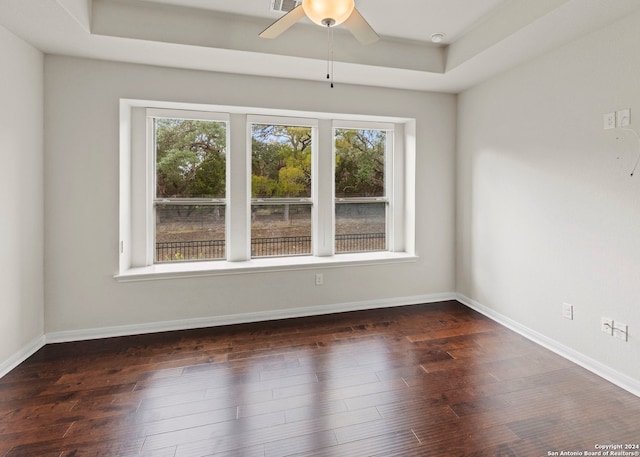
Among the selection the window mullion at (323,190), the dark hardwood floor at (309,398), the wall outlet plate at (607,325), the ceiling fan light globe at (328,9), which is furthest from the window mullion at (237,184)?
the wall outlet plate at (607,325)

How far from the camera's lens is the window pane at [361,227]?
4.01m

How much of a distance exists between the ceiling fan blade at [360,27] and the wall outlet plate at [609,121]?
1.79 metres

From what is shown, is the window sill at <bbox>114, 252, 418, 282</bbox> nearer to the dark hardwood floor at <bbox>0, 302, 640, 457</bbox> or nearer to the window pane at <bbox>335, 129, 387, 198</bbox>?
the dark hardwood floor at <bbox>0, 302, 640, 457</bbox>

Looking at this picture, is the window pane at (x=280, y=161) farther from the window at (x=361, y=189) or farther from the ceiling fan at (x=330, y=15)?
the ceiling fan at (x=330, y=15)

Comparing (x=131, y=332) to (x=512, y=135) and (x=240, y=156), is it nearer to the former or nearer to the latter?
(x=240, y=156)

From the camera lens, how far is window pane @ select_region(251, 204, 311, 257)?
12.3ft

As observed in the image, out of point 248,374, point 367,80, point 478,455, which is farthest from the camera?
point 367,80

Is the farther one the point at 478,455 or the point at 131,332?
the point at 131,332

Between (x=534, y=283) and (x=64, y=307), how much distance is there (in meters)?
4.29

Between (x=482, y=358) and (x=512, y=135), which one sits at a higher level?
(x=512, y=135)

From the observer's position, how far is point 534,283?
9.93 feet

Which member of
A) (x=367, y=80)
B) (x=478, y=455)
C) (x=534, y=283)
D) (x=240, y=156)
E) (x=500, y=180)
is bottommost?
(x=478, y=455)

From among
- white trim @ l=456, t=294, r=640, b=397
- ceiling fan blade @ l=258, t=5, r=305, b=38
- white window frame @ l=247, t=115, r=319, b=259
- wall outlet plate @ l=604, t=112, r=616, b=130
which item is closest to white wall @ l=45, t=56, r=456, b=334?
white window frame @ l=247, t=115, r=319, b=259

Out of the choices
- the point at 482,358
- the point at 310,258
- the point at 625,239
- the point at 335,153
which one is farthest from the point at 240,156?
the point at 625,239
